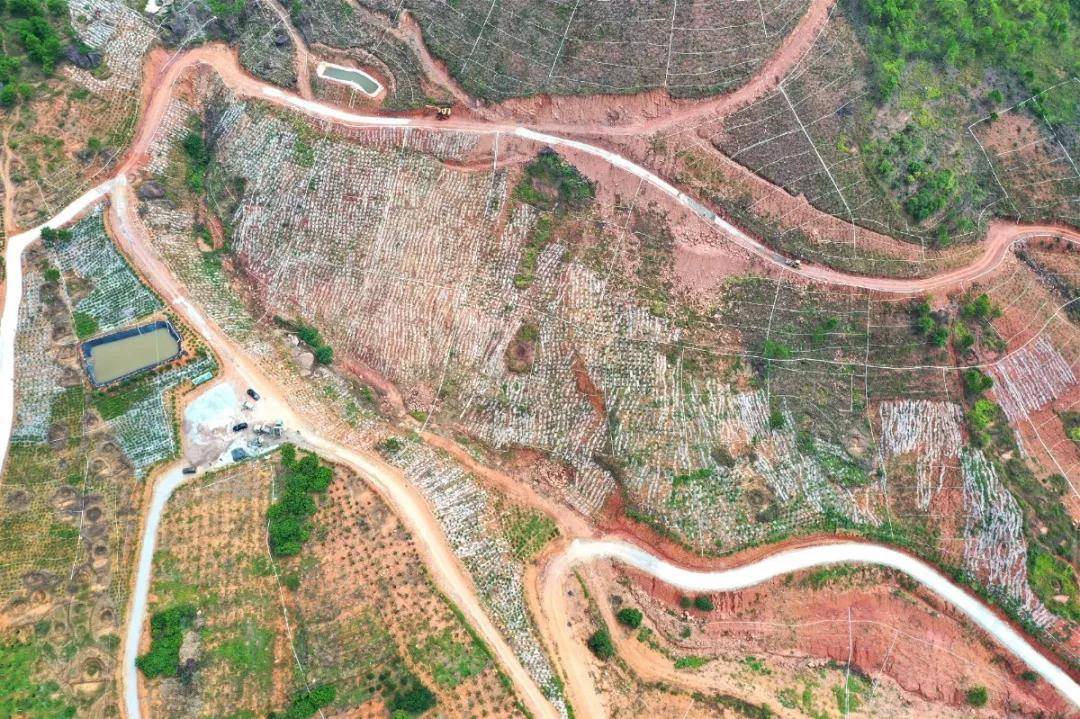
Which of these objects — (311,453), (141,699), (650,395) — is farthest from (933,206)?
(141,699)

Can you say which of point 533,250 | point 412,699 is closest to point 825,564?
point 412,699

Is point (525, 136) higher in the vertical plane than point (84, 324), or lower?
higher

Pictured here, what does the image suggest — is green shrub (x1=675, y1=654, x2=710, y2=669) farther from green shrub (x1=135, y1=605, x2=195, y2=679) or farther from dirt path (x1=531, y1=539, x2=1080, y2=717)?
green shrub (x1=135, y1=605, x2=195, y2=679)

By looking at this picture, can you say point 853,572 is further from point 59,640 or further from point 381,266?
point 59,640

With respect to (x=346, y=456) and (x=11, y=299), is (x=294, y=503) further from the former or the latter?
(x=11, y=299)

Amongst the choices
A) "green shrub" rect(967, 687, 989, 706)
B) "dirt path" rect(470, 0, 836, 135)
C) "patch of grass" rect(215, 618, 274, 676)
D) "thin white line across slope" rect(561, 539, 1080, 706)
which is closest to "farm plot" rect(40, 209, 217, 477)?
"patch of grass" rect(215, 618, 274, 676)

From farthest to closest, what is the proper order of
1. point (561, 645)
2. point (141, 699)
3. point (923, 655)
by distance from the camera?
point (923, 655), point (561, 645), point (141, 699)
